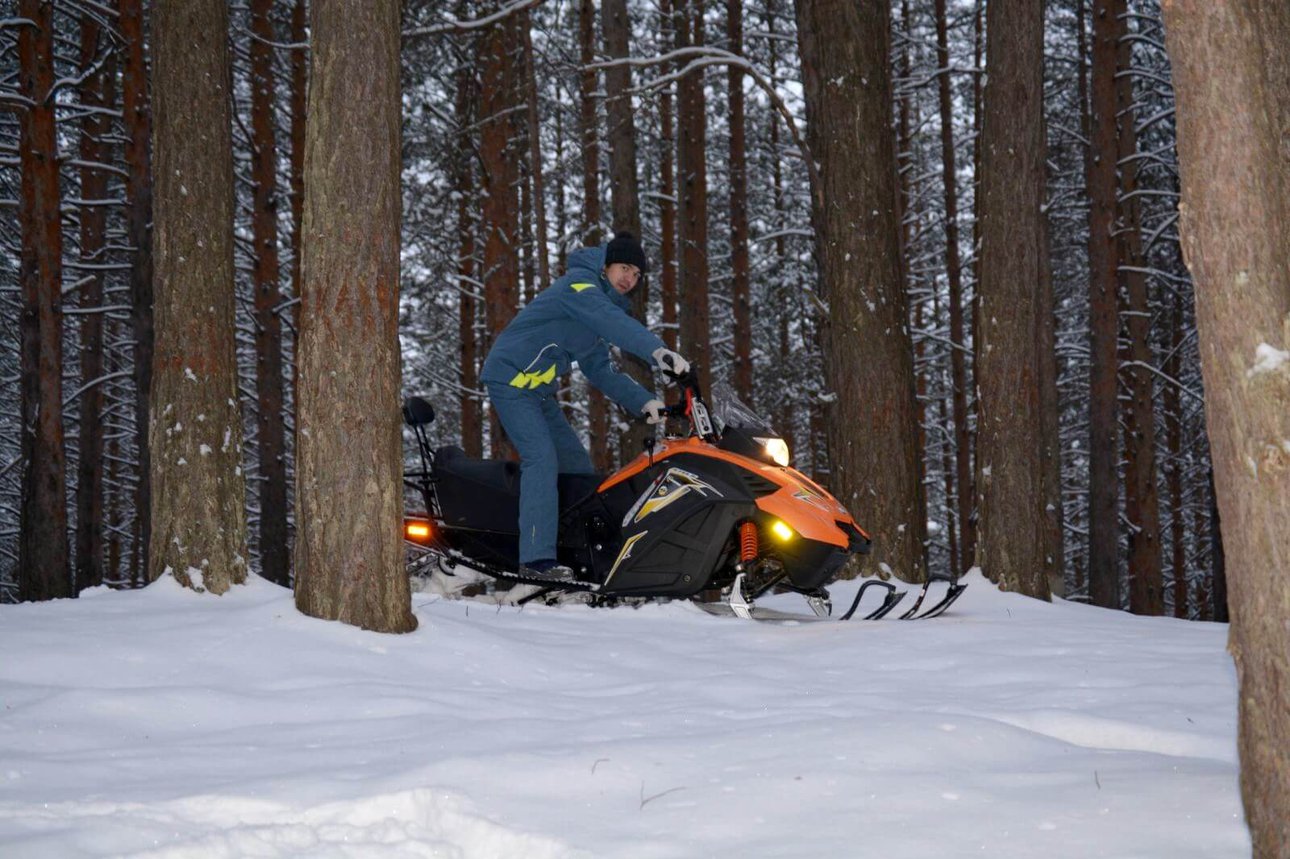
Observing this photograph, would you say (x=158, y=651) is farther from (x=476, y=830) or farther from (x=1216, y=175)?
(x=1216, y=175)

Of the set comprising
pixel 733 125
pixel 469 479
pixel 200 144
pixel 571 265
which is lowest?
pixel 469 479

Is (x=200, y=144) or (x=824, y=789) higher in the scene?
(x=200, y=144)

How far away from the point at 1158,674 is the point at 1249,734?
7.63ft

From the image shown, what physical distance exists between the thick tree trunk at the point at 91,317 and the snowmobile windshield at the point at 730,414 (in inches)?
442

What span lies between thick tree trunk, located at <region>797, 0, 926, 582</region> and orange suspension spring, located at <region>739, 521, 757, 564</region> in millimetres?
1784

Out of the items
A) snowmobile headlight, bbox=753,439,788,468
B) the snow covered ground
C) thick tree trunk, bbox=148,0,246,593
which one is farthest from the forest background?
thick tree trunk, bbox=148,0,246,593

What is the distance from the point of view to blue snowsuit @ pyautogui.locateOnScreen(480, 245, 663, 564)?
259 inches

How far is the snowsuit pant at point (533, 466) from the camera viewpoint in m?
6.60

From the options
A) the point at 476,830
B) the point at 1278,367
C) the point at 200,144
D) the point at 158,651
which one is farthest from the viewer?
the point at 200,144

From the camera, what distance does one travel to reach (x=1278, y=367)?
2219mm

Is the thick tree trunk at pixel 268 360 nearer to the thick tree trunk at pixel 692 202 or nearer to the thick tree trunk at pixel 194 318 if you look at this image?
the thick tree trunk at pixel 692 202

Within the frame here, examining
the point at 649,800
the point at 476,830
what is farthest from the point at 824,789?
the point at 476,830

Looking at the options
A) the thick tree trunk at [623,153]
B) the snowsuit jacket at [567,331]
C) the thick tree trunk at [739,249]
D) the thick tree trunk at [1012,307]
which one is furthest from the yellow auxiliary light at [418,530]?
the thick tree trunk at [739,249]

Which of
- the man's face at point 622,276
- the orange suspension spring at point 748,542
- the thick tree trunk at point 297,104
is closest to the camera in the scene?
the orange suspension spring at point 748,542
